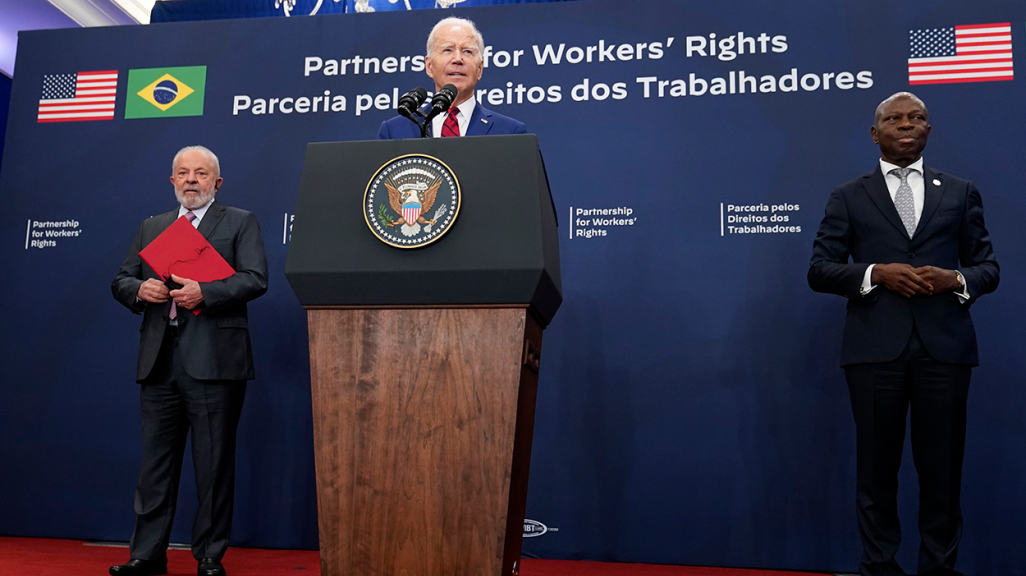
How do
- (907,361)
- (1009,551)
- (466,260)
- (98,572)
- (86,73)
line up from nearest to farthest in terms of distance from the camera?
1. (466,260)
2. (907,361)
3. (98,572)
4. (1009,551)
5. (86,73)

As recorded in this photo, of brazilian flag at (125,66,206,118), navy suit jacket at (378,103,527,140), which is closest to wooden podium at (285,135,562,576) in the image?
navy suit jacket at (378,103,527,140)

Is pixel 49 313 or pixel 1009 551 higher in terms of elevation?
pixel 49 313

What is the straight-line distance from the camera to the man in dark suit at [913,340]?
2.70 m

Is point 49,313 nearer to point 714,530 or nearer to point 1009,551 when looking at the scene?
point 714,530

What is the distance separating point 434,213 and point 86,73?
3.60 meters

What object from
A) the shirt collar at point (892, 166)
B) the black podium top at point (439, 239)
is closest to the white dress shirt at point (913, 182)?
the shirt collar at point (892, 166)

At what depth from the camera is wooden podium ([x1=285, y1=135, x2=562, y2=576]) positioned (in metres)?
1.61

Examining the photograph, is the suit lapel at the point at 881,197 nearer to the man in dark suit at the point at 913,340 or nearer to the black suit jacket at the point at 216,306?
the man in dark suit at the point at 913,340

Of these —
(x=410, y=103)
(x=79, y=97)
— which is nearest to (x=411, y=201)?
(x=410, y=103)

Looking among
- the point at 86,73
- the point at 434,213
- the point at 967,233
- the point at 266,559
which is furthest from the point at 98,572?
the point at 967,233

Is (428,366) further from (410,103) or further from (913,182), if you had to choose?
(913,182)

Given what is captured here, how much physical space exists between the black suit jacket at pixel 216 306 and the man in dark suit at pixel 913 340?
2.09 metres

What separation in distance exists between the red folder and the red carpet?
1.02 meters

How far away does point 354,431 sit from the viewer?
5.41 ft
